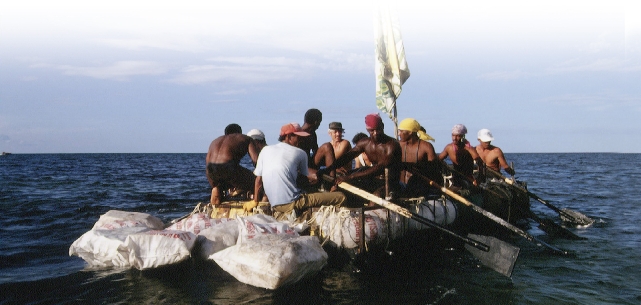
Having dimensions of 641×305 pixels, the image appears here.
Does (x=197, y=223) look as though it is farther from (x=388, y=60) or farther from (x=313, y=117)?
(x=388, y=60)

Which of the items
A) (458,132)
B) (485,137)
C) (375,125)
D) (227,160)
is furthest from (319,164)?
(485,137)

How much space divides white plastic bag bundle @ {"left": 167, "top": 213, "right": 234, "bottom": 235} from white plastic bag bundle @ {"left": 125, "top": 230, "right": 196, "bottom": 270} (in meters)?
0.83

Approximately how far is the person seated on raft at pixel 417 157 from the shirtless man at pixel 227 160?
2.97m

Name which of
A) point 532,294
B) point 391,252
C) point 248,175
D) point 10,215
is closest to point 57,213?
point 10,215

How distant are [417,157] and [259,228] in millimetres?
4103

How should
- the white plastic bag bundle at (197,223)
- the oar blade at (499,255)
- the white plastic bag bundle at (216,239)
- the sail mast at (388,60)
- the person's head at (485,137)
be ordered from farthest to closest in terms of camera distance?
the person's head at (485,137), the sail mast at (388,60), the white plastic bag bundle at (197,223), the oar blade at (499,255), the white plastic bag bundle at (216,239)

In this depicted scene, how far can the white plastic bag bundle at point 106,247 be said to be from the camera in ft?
22.4

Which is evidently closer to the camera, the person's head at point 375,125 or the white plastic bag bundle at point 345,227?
the white plastic bag bundle at point 345,227

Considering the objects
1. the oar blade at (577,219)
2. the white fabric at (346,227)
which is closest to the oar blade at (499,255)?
the white fabric at (346,227)

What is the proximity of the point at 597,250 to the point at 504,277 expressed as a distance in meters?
3.93

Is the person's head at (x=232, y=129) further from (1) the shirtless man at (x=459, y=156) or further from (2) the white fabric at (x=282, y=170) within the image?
(1) the shirtless man at (x=459, y=156)

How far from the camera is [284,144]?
7570mm

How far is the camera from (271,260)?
605 centimetres

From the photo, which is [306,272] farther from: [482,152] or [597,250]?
[482,152]
